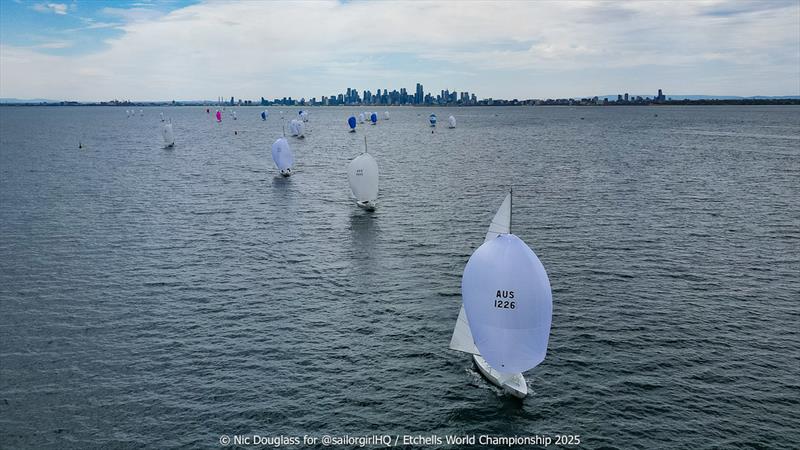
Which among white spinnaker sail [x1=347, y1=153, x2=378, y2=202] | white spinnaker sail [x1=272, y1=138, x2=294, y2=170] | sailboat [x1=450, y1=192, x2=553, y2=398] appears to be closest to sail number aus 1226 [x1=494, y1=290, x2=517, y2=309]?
sailboat [x1=450, y1=192, x2=553, y2=398]

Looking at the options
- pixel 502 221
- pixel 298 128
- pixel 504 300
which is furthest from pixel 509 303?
pixel 298 128

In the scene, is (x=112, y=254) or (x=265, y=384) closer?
(x=265, y=384)

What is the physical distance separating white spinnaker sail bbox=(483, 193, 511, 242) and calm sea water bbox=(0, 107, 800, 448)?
27.0ft

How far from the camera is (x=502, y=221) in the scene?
28.2m

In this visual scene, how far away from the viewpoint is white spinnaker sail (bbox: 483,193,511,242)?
27766mm

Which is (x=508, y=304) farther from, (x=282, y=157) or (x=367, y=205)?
(x=282, y=157)

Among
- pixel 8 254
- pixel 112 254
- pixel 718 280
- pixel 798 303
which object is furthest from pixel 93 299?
pixel 798 303

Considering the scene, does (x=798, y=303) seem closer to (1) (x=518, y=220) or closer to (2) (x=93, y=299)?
(1) (x=518, y=220)

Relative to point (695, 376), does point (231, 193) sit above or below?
above

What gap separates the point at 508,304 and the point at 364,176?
42818 millimetres

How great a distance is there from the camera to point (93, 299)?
40.2 metres

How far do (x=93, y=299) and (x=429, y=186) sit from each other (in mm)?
54703

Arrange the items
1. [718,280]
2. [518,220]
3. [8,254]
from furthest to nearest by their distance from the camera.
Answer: [518,220]
[8,254]
[718,280]

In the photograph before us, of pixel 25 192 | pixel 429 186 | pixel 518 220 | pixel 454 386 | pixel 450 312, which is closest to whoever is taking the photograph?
pixel 454 386
